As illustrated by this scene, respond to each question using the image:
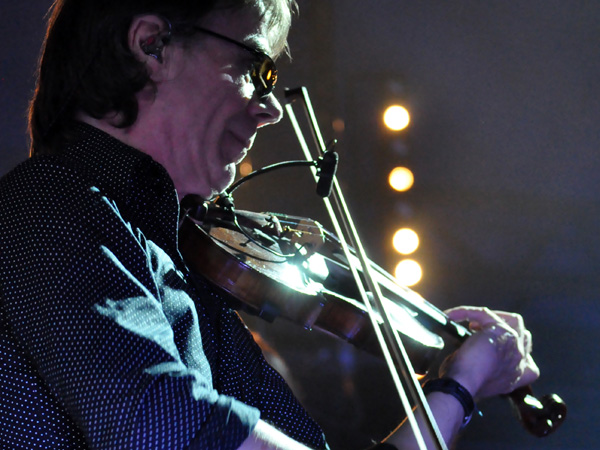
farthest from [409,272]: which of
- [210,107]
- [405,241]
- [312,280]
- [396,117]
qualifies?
[210,107]

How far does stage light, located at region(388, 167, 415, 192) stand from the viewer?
2631 mm

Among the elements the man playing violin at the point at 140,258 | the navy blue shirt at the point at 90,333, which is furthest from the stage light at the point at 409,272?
the navy blue shirt at the point at 90,333

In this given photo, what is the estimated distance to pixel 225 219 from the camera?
150 cm

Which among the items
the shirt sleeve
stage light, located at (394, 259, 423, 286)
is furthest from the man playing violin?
stage light, located at (394, 259, 423, 286)

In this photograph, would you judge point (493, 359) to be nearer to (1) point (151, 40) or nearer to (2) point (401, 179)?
(1) point (151, 40)

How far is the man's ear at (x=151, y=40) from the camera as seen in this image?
117cm

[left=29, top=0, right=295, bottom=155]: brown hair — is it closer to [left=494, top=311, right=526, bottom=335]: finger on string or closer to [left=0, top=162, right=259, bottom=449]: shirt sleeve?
[left=0, top=162, right=259, bottom=449]: shirt sleeve

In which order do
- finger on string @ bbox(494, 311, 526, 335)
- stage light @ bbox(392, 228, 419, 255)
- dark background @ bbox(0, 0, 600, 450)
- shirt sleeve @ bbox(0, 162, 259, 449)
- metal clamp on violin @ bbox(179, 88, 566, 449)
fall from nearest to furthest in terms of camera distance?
1. shirt sleeve @ bbox(0, 162, 259, 449)
2. metal clamp on violin @ bbox(179, 88, 566, 449)
3. finger on string @ bbox(494, 311, 526, 335)
4. dark background @ bbox(0, 0, 600, 450)
5. stage light @ bbox(392, 228, 419, 255)

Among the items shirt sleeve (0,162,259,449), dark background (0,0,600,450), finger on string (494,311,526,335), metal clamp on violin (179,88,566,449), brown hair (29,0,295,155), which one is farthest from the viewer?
dark background (0,0,600,450)

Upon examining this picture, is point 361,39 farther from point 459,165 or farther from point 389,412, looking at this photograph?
point 389,412

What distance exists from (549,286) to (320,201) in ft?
2.99

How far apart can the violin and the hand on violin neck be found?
0.06 m

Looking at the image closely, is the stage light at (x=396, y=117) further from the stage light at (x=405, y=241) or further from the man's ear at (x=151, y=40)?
the man's ear at (x=151, y=40)

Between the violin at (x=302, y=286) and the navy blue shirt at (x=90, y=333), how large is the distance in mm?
334
